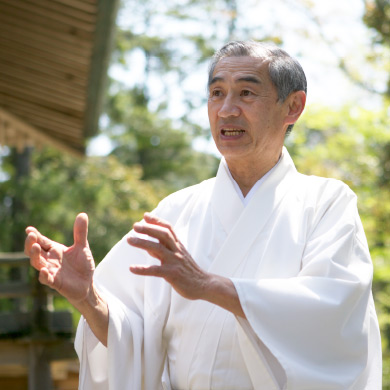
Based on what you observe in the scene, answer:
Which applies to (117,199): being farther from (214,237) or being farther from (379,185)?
(214,237)

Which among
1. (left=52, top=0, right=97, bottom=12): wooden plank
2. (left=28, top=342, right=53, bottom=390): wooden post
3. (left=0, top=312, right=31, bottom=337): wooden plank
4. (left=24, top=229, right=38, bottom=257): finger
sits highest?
(left=52, top=0, right=97, bottom=12): wooden plank

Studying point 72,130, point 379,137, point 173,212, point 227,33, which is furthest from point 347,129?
point 227,33

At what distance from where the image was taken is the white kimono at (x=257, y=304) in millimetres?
2117

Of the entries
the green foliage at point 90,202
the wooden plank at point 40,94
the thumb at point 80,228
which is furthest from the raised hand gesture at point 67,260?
the green foliage at point 90,202

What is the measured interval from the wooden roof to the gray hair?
4.77 ft

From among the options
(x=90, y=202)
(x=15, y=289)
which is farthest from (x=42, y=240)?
(x=90, y=202)

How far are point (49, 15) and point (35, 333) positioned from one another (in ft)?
7.65

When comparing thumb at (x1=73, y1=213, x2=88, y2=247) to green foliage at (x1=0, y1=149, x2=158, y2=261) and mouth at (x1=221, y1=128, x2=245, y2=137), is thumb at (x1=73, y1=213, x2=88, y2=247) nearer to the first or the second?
mouth at (x1=221, y1=128, x2=245, y2=137)

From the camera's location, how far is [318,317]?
2121 mm

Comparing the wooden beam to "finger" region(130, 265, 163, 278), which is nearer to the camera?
"finger" region(130, 265, 163, 278)

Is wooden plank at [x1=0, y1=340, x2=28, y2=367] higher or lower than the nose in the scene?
lower

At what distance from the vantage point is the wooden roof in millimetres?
4164

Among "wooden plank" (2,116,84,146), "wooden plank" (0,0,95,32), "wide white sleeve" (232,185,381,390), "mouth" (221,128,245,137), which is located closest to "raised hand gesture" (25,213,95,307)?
"wide white sleeve" (232,185,381,390)

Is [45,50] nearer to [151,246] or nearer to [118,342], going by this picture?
[118,342]
